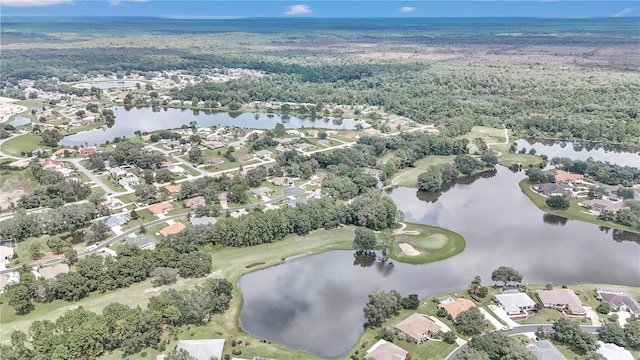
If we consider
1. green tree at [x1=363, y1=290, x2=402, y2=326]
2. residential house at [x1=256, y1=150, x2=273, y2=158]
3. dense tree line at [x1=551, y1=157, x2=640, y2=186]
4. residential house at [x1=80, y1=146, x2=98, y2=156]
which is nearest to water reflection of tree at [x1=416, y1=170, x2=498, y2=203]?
dense tree line at [x1=551, y1=157, x2=640, y2=186]

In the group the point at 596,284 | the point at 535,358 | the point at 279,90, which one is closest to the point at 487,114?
the point at 279,90

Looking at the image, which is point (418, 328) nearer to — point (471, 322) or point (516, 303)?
point (471, 322)

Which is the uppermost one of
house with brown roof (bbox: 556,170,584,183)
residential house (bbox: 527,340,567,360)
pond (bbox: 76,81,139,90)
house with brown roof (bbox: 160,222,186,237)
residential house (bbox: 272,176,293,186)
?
house with brown roof (bbox: 556,170,584,183)

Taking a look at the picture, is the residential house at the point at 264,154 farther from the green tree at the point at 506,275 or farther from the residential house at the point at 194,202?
the green tree at the point at 506,275

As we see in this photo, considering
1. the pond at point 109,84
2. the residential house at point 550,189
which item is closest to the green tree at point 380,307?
the residential house at point 550,189

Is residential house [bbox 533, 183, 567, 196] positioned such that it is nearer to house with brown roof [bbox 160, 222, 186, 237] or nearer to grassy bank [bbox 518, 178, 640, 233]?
grassy bank [bbox 518, 178, 640, 233]

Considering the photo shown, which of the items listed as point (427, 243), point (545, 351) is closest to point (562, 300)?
point (545, 351)

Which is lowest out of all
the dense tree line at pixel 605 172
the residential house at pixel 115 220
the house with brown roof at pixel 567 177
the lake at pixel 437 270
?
the lake at pixel 437 270
